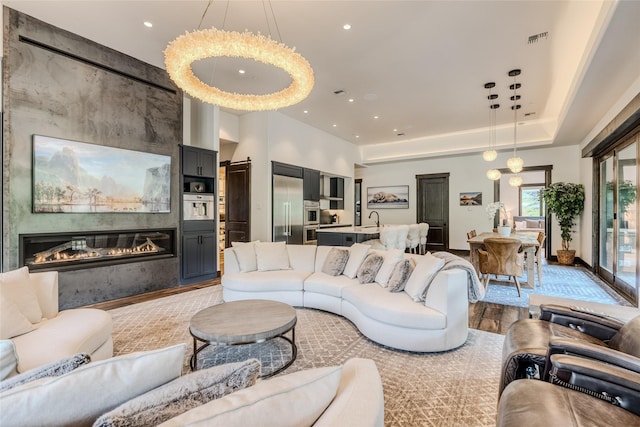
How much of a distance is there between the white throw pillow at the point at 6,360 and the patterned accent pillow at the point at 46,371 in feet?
0.41

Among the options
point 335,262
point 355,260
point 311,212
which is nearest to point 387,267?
point 355,260

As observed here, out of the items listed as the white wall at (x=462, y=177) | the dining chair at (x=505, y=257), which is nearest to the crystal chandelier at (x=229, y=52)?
the dining chair at (x=505, y=257)

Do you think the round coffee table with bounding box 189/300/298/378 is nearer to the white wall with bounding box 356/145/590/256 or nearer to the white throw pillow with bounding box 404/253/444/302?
the white throw pillow with bounding box 404/253/444/302

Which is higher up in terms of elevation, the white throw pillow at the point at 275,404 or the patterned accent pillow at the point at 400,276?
the white throw pillow at the point at 275,404

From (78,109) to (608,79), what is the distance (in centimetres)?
720

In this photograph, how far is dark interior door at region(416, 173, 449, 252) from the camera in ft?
31.4

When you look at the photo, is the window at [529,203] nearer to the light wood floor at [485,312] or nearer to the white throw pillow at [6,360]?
the light wood floor at [485,312]

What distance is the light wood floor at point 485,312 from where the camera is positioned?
Answer: 343 cm

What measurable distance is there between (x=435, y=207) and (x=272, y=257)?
7049 mm

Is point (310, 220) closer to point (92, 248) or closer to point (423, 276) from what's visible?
point (92, 248)

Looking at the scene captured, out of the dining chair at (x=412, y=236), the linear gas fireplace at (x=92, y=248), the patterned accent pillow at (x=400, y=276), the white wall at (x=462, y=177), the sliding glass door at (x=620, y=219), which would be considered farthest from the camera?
the white wall at (x=462, y=177)

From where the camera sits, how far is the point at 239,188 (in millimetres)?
7176

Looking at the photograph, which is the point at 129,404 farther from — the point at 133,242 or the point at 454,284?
the point at 133,242

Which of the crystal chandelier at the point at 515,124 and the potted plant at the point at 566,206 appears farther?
the potted plant at the point at 566,206
